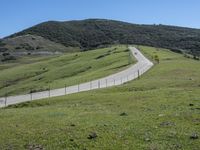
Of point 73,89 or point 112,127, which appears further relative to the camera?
point 73,89

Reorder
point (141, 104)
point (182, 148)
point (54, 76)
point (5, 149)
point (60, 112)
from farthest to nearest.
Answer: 1. point (54, 76)
2. point (141, 104)
3. point (60, 112)
4. point (5, 149)
5. point (182, 148)

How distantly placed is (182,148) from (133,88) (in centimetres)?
2738

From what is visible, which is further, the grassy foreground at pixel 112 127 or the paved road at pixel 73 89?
the paved road at pixel 73 89

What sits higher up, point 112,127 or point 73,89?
point 112,127

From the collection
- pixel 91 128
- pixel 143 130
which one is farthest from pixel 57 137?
pixel 143 130

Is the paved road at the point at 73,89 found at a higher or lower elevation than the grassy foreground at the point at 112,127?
lower

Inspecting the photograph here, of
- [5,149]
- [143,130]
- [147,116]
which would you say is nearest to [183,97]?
[147,116]

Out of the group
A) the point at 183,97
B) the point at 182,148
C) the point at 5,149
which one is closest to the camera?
the point at 182,148

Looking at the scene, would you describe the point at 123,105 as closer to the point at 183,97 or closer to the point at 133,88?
the point at 183,97

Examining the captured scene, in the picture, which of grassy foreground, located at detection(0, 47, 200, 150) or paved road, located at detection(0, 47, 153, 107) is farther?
paved road, located at detection(0, 47, 153, 107)

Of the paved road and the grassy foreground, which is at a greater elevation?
the grassy foreground

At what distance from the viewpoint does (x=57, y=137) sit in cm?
2027

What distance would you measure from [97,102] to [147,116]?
982 centimetres

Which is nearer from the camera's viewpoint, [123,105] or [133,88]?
[123,105]
